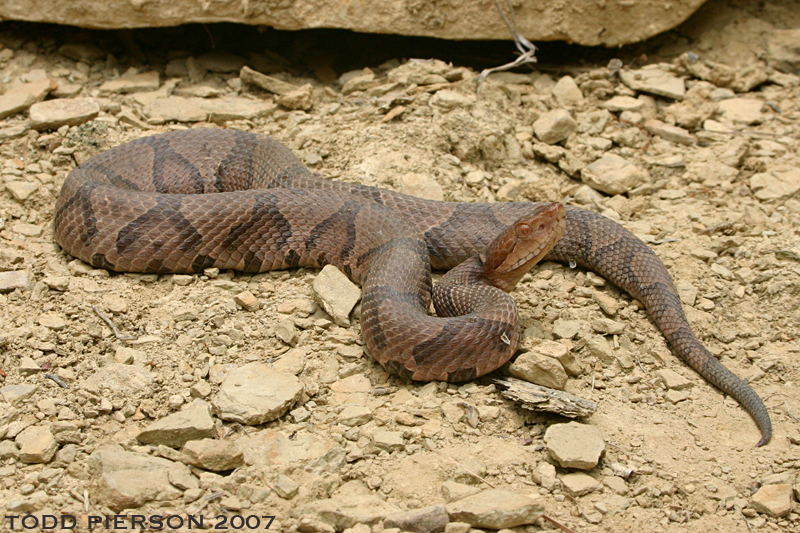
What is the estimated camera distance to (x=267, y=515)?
2.75 meters

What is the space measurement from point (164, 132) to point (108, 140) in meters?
0.45

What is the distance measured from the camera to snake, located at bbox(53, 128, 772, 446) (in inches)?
146

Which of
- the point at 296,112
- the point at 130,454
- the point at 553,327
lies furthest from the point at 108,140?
the point at 553,327

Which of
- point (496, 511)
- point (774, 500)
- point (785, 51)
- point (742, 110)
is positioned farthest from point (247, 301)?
point (785, 51)

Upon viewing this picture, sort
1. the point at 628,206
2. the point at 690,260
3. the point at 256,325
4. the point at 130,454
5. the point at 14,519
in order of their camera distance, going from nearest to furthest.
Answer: the point at 14,519 < the point at 130,454 < the point at 256,325 < the point at 690,260 < the point at 628,206

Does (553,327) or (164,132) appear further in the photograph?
(164,132)

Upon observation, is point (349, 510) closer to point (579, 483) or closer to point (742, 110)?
point (579, 483)

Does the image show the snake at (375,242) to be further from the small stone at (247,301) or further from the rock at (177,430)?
the rock at (177,430)

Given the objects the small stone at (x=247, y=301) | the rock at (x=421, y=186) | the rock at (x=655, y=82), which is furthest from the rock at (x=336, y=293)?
the rock at (x=655, y=82)

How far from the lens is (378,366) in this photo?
387 centimetres

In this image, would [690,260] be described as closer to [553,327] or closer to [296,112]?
[553,327]

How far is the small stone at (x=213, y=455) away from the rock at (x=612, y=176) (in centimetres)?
380

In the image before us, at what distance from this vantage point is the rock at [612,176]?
18.2ft

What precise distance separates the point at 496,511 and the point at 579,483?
1.75ft
